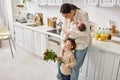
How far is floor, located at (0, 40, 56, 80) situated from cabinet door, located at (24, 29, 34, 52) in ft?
0.61

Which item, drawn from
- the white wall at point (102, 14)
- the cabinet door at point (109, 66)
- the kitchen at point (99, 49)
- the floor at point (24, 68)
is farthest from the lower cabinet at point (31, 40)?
the cabinet door at point (109, 66)

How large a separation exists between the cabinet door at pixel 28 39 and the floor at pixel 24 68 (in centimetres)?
19

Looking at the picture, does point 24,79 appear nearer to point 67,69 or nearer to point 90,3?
point 67,69

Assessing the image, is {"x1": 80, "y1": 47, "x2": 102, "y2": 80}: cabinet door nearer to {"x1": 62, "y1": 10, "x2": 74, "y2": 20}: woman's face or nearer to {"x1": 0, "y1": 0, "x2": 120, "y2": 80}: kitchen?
{"x1": 0, "y1": 0, "x2": 120, "y2": 80}: kitchen

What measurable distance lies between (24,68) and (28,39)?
0.86m

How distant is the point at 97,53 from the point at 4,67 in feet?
6.45

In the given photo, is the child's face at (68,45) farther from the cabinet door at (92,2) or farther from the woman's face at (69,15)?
the cabinet door at (92,2)

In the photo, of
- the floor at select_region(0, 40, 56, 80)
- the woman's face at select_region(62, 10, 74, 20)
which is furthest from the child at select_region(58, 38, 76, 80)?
Answer: the floor at select_region(0, 40, 56, 80)

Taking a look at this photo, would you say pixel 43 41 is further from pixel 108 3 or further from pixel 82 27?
pixel 108 3

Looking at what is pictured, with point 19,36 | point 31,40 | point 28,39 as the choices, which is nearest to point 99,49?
point 31,40

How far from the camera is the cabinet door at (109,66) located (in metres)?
1.85

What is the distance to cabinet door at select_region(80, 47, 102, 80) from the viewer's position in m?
2.04

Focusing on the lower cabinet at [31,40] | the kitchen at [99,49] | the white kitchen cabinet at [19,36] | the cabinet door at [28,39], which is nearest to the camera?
the kitchen at [99,49]

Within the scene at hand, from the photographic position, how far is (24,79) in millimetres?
2467
